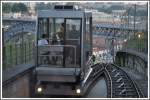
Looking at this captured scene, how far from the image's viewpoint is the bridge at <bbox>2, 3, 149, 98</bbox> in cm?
1115

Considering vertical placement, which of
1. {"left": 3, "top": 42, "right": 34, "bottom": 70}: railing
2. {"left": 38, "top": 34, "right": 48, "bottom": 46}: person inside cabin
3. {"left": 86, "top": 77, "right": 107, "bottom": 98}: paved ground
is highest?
{"left": 38, "top": 34, "right": 48, "bottom": 46}: person inside cabin

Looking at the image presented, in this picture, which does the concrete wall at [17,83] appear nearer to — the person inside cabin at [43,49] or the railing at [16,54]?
the railing at [16,54]

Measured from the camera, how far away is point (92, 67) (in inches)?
575

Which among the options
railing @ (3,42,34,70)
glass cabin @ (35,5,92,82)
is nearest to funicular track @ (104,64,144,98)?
glass cabin @ (35,5,92,82)

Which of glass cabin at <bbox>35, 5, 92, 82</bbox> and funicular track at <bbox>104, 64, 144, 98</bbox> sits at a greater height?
glass cabin at <bbox>35, 5, 92, 82</bbox>

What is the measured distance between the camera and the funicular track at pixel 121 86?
11.5m

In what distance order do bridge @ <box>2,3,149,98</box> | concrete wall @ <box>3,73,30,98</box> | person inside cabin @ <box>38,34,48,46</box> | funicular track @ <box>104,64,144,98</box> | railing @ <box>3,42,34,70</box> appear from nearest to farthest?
concrete wall @ <box>3,73,30,98</box>
person inside cabin @ <box>38,34,48,46</box>
bridge @ <box>2,3,149,98</box>
funicular track @ <box>104,64,144,98</box>
railing @ <box>3,42,34,70</box>

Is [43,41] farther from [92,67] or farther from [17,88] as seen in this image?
[92,67]

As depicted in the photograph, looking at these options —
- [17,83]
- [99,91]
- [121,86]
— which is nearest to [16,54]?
[17,83]

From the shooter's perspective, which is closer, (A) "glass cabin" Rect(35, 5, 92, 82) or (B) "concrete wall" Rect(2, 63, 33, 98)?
(B) "concrete wall" Rect(2, 63, 33, 98)

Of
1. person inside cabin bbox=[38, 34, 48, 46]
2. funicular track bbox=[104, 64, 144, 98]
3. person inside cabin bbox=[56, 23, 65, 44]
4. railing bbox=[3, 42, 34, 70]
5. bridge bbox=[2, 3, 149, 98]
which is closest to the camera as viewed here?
person inside cabin bbox=[38, 34, 48, 46]

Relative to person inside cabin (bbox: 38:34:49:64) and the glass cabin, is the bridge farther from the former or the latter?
person inside cabin (bbox: 38:34:49:64)

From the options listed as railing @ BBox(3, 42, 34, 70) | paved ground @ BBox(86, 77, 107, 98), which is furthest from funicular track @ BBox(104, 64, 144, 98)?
railing @ BBox(3, 42, 34, 70)

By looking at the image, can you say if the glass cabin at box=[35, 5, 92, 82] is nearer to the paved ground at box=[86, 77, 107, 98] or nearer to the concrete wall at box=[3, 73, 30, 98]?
the concrete wall at box=[3, 73, 30, 98]
